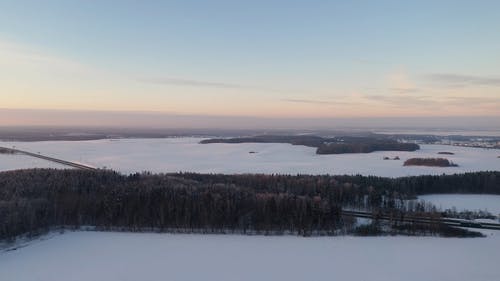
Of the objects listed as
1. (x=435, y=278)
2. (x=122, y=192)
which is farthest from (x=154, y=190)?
(x=435, y=278)

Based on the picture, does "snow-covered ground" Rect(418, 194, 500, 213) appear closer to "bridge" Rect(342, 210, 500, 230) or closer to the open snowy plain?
"bridge" Rect(342, 210, 500, 230)

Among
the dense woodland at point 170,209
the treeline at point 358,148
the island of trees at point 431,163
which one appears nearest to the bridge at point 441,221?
the dense woodland at point 170,209

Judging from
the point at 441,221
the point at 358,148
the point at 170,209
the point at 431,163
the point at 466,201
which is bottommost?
the point at 466,201

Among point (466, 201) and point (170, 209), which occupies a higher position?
point (170, 209)

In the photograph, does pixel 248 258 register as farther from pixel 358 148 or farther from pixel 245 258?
pixel 358 148

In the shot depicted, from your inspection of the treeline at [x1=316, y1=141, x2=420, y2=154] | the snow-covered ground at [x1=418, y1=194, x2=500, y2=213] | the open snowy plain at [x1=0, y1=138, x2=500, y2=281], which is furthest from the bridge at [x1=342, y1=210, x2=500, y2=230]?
the treeline at [x1=316, y1=141, x2=420, y2=154]

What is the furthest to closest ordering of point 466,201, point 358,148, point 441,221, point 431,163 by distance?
point 358,148 → point 431,163 → point 466,201 → point 441,221

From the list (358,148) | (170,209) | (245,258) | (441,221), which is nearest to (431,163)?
(358,148)
